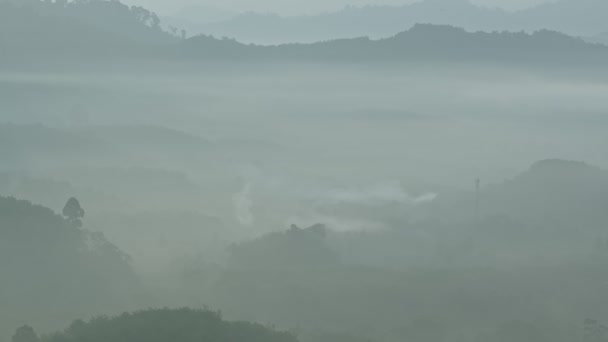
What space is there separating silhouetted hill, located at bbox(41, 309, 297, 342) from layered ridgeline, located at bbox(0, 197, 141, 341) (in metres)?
18.5

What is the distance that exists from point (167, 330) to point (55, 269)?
32.3 m

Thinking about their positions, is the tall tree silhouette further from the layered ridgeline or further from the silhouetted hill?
the silhouetted hill

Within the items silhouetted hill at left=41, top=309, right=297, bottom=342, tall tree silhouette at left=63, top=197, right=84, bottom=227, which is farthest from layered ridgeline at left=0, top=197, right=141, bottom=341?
silhouetted hill at left=41, top=309, right=297, bottom=342

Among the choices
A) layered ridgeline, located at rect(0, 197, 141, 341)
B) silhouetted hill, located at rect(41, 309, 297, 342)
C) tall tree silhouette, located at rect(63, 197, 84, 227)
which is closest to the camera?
silhouetted hill, located at rect(41, 309, 297, 342)

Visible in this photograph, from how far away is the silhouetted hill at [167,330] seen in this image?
44844 millimetres

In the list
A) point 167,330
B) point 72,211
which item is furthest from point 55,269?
point 167,330

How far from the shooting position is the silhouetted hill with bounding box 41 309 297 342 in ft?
147

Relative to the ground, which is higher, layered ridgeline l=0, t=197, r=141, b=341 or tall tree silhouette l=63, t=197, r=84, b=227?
tall tree silhouette l=63, t=197, r=84, b=227

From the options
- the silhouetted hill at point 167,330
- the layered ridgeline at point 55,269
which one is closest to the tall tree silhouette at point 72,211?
the layered ridgeline at point 55,269

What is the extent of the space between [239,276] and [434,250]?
33272 millimetres

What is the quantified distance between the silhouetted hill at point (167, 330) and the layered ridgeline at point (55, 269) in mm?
18502

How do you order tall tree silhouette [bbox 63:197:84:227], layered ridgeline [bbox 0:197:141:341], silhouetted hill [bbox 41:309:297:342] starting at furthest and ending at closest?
tall tree silhouette [bbox 63:197:84:227] < layered ridgeline [bbox 0:197:141:341] < silhouetted hill [bbox 41:309:297:342]

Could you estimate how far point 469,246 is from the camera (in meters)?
107

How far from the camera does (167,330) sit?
149ft
